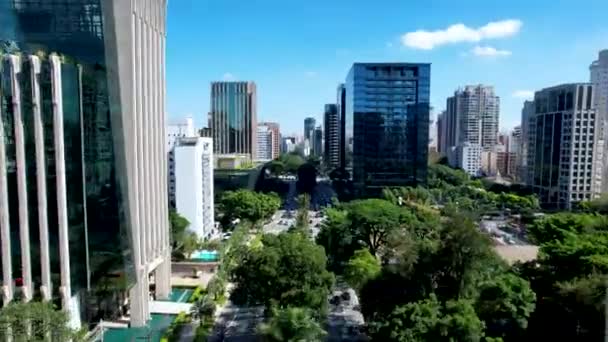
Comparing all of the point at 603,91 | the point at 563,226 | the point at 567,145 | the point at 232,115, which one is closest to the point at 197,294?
the point at 563,226

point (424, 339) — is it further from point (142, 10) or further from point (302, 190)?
point (302, 190)

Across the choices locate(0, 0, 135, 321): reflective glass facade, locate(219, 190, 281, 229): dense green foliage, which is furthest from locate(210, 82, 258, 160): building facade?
locate(0, 0, 135, 321): reflective glass facade

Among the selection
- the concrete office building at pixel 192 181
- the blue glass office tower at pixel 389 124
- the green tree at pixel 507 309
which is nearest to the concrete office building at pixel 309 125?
the blue glass office tower at pixel 389 124

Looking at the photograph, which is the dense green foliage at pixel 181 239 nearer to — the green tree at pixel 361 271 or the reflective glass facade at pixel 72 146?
the reflective glass facade at pixel 72 146

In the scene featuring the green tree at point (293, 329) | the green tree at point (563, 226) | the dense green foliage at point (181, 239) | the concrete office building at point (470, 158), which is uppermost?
the concrete office building at point (470, 158)

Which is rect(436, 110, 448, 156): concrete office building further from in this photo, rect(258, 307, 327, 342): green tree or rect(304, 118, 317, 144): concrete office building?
rect(258, 307, 327, 342): green tree
